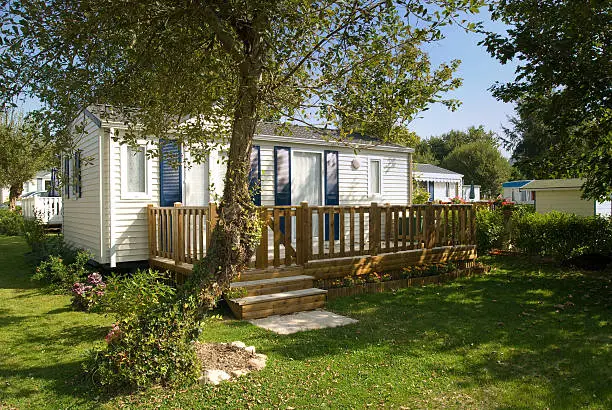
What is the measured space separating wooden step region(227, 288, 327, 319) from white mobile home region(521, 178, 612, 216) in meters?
12.2

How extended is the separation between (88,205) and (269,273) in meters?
4.89

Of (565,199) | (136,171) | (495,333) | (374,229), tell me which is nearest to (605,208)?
(565,199)

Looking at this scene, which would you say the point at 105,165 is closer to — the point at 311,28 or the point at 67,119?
the point at 67,119

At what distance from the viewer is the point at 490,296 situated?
7.83 m

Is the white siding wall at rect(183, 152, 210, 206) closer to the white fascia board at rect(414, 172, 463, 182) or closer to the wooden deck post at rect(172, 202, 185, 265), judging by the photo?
the wooden deck post at rect(172, 202, 185, 265)

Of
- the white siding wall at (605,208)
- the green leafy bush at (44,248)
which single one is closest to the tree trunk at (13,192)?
the green leafy bush at (44,248)

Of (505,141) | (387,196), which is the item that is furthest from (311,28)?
(505,141)

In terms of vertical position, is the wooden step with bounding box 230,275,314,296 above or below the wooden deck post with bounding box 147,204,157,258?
below

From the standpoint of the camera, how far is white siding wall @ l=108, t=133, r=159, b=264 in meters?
8.54

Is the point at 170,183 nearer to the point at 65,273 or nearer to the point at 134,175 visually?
the point at 134,175

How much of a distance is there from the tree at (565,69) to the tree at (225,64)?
262 centimetres

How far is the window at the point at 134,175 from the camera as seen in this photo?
8688mm

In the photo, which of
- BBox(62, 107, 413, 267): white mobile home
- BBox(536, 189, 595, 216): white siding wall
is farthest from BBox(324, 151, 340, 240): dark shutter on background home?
BBox(536, 189, 595, 216): white siding wall

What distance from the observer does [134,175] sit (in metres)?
8.86
